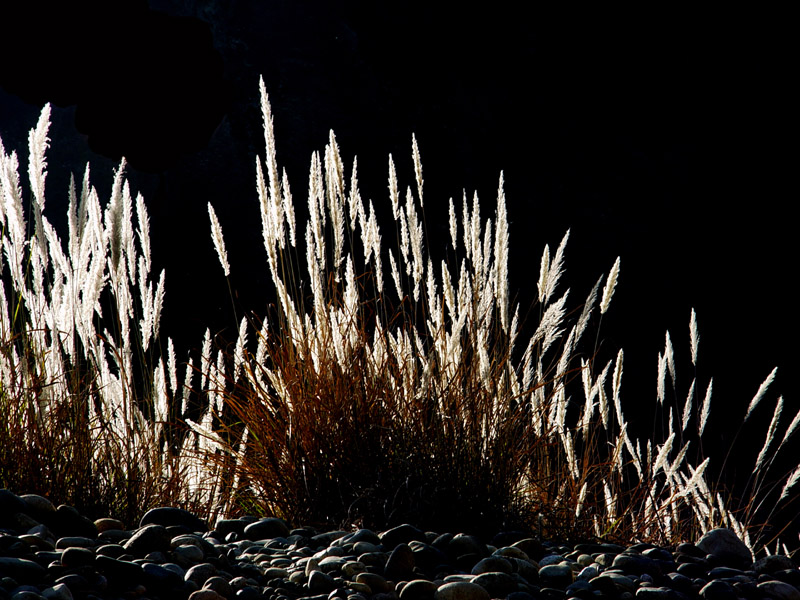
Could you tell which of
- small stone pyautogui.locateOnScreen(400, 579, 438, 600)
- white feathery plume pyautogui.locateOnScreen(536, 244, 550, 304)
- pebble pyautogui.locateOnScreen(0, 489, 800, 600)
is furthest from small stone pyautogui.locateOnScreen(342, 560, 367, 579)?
white feathery plume pyautogui.locateOnScreen(536, 244, 550, 304)

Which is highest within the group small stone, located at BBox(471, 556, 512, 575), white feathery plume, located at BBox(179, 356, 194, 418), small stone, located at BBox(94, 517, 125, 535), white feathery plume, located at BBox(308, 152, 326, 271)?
white feathery plume, located at BBox(308, 152, 326, 271)

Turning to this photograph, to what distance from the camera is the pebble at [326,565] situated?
4.10 feet

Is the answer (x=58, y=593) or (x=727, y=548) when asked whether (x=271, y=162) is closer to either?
(x=58, y=593)

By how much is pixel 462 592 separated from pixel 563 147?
4.07 metres

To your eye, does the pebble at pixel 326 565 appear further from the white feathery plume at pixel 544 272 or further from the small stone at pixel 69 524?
the white feathery plume at pixel 544 272

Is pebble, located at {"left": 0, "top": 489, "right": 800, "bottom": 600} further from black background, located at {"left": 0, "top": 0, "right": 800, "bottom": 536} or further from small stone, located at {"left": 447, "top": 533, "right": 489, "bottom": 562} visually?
black background, located at {"left": 0, "top": 0, "right": 800, "bottom": 536}

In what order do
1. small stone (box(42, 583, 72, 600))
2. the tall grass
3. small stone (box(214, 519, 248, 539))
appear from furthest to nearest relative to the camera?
the tall grass < small stone (box(214, 519, 248, 539)) < small stone (box(42, 583, 72, 600))

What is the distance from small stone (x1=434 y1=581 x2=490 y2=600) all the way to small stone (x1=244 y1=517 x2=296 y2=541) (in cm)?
57

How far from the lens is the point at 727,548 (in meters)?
1.82

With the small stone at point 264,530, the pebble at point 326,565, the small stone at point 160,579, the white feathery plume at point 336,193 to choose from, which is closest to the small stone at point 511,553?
the pebble at point 326,565

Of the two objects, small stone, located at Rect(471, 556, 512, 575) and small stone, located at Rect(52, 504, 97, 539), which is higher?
small stone, located at Rect(52, 504, 97, 539)

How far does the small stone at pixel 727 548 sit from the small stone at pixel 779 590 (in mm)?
288

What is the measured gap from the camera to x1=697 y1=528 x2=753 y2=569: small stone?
5.91 ft

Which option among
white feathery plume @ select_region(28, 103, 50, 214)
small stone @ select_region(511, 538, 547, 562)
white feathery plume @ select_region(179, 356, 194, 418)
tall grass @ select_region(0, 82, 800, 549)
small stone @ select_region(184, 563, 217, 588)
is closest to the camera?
small stone @ select_region(184, 563, 217, 588)
